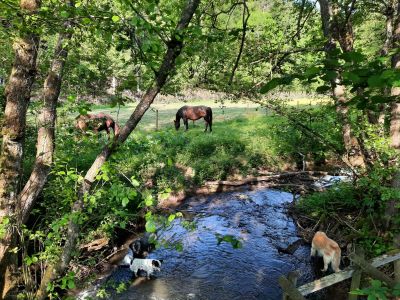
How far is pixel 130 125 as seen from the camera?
4.32m

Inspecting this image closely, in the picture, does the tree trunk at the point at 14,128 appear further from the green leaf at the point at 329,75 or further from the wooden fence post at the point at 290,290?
the green leaf at the point at 329,75

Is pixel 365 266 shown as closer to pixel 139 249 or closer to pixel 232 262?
pixel 232 262

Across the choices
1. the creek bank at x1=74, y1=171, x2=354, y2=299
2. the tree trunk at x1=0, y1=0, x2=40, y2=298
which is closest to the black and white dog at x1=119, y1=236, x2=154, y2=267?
the creek bank at x1=74, y1=171, x2=354, y2=299

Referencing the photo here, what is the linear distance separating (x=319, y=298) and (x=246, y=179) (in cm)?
806

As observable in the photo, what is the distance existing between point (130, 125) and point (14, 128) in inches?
88.5

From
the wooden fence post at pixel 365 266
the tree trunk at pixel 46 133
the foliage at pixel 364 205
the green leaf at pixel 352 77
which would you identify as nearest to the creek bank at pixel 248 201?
the foliage at pixel 364 205

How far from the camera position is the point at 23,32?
4.50 meters

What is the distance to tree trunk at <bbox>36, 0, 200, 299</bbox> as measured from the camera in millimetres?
4180

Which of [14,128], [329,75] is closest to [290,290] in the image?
[329,75]

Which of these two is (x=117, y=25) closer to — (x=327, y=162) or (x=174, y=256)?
(x=174, y=256)

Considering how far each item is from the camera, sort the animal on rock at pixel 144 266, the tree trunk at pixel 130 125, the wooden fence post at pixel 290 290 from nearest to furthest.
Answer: the tree trunk at pixel 130 125, the wooden fence post at pixel 290 290, the animal on rock at pixel 144 266

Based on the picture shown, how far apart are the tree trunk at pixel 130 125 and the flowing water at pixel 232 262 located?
2363 millimetres

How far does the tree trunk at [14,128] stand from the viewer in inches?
203

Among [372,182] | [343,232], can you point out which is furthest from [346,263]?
[372,182]
